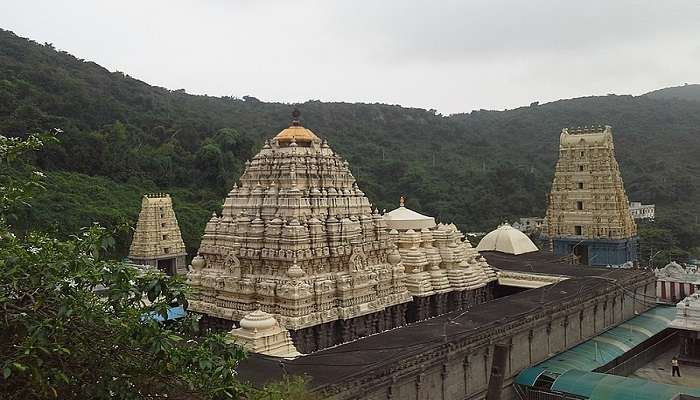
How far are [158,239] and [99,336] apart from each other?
31313 millimetres

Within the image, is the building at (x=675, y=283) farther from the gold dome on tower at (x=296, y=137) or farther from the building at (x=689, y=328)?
the gold dome on tower at (x=296, y=137)

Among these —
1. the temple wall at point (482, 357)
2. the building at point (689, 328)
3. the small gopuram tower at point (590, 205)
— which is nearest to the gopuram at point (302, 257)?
the temple wall at point (482, 357)

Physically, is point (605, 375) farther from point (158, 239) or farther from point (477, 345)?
point (158, 239)

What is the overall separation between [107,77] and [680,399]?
262ft

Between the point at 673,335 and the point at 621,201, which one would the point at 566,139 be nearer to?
the point at 621,201

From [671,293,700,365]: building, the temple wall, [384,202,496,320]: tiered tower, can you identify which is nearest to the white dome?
[384,202,496,320]: tiered tower

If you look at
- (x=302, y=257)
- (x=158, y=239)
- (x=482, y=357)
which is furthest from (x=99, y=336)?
(x=158, y=239)

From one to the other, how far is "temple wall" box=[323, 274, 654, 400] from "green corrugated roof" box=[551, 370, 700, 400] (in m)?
1.83

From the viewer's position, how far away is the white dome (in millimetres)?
35406

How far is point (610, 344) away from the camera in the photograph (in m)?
23.2

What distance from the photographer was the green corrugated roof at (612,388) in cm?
1684

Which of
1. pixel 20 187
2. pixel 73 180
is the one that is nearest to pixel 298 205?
pixel 20 187

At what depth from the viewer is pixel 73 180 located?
154 ft

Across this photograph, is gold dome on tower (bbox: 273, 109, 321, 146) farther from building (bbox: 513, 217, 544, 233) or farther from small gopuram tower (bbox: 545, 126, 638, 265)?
building (bbox: 513, 217, 544, 233)
